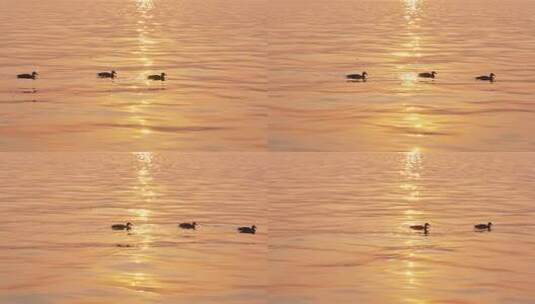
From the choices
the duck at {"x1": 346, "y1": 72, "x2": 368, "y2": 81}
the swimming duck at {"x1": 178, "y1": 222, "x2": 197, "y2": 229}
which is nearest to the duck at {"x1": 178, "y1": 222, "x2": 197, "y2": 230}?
the swimming duck at {"x1": 178, "y1": 222, "x2": 197, "y2": 229}

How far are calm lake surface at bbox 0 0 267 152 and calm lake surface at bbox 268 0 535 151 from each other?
0.94 m

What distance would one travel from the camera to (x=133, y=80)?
44656 millimetres

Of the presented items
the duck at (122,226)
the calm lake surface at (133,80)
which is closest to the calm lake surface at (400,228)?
the calm lake surface at (133,80)

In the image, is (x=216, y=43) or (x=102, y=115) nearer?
(x=102, y=115)

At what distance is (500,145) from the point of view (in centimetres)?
3594

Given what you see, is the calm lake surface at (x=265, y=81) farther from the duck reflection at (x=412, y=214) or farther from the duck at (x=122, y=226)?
the duck at (x=122, y=226)

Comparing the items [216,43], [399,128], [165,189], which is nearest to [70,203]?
[165,189]

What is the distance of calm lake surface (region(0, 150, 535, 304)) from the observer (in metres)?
27.3

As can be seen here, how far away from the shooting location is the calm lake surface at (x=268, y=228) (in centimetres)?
2733

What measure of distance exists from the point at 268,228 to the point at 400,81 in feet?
42.0

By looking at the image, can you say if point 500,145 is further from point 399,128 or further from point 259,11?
point 259,11

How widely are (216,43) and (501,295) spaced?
1157 inches

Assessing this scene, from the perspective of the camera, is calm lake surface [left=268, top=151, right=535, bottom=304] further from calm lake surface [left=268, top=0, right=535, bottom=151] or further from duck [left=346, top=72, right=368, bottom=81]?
duck [left=346, top=72, right=368, bottom=81]

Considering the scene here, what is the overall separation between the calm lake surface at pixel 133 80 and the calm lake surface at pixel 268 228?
542 millimetres
